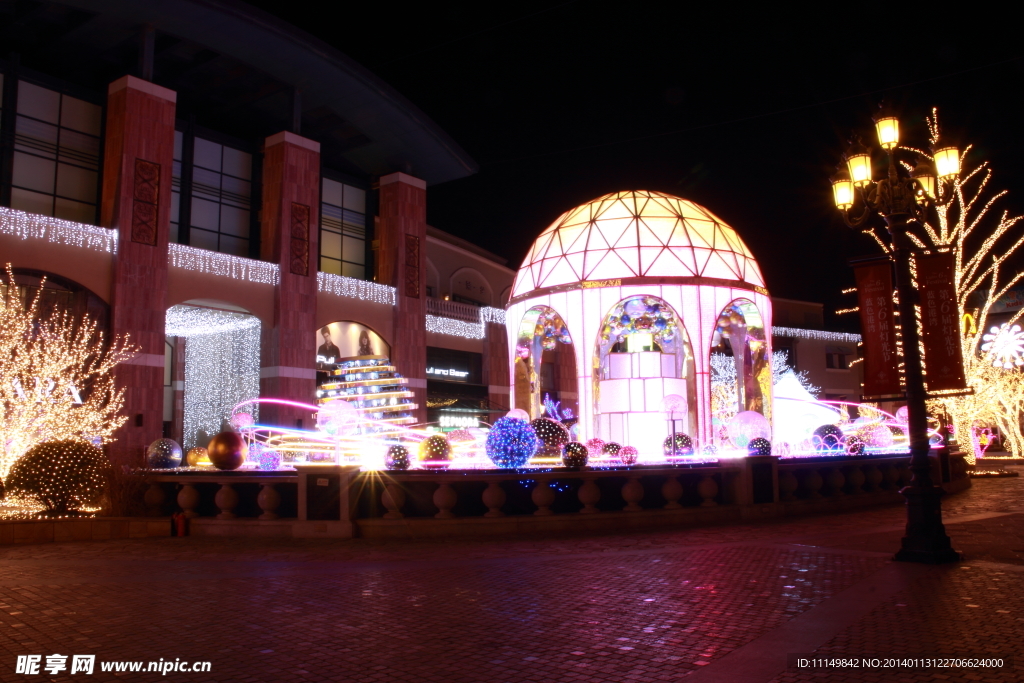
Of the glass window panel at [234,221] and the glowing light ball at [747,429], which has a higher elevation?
the glass window panel at [234,221]

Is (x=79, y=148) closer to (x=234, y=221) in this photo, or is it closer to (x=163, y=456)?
(x=234, y=221)

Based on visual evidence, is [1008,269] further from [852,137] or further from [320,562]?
[320,562]

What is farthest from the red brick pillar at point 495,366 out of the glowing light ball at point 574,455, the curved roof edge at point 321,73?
the glowing light ball at point 574,455

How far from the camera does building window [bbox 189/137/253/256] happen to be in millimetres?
35781

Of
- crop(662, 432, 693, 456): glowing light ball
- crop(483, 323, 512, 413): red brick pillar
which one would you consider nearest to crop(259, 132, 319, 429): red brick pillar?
crop(483, 323, 512, 413): red brick pillar

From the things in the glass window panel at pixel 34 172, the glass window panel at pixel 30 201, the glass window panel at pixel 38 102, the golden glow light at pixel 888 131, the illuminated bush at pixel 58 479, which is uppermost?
the glass window panel at pixel 38 102

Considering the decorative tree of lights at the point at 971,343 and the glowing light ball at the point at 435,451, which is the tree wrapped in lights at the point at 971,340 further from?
the glowing light ball at the point at 435,451

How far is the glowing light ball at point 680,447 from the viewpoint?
18.3m

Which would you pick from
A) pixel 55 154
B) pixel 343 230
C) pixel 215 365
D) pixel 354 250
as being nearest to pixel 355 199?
pixel 343 230

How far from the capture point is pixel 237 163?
37.9 metres

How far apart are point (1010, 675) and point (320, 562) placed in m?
7.82

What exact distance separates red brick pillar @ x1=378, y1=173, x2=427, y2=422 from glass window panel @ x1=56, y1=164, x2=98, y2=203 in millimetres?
14443

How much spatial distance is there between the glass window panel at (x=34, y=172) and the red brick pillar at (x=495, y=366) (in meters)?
24.6

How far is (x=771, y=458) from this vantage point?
15.0 m
